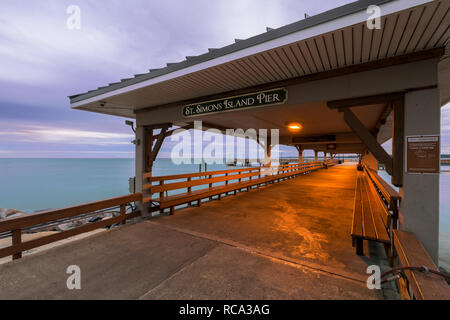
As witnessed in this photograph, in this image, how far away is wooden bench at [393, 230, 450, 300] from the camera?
1603mm

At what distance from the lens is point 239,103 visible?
4.45 meters

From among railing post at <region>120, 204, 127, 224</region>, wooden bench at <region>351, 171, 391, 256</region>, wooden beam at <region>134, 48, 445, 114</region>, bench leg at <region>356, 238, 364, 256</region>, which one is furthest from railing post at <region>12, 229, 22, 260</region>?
bench leg at <region>356, 238, 364, 256</region>

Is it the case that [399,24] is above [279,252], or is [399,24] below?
above

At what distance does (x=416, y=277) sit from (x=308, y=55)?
3.09 meters

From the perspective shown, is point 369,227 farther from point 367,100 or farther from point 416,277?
point 367,100

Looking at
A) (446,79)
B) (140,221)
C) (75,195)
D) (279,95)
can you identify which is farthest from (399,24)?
(75,195)

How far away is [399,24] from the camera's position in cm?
232

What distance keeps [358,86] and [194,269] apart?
13.0ft

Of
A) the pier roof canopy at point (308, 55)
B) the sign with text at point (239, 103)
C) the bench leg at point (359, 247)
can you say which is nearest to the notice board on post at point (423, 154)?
the pier roof canopy at point (308, 55)

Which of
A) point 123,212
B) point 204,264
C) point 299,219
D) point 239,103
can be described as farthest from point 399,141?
point 123,212

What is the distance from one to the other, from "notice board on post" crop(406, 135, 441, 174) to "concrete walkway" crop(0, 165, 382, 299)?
1.55 m

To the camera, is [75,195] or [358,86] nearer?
[358,86]

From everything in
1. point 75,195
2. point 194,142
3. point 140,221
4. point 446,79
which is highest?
point 446,79
